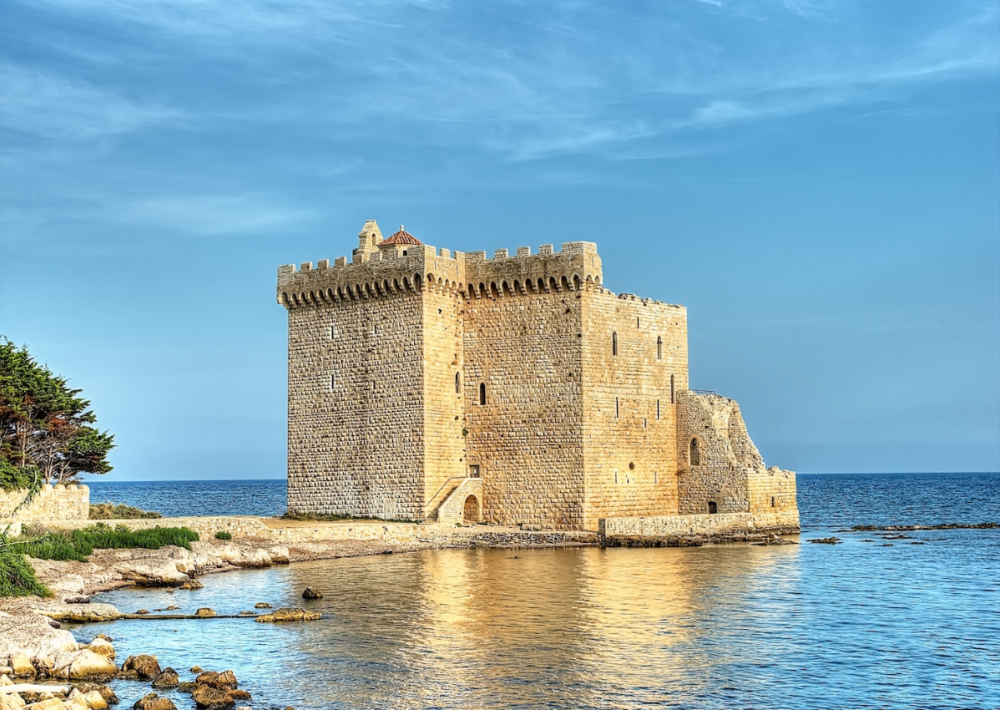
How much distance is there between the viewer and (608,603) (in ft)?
76.1

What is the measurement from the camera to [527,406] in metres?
36.7

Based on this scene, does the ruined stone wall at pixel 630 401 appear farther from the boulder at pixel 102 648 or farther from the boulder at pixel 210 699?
the boulder at pixel 210 699

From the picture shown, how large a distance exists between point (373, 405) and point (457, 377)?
2880mm

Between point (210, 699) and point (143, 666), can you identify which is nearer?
point (210, 699)

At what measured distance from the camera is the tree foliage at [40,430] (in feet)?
109

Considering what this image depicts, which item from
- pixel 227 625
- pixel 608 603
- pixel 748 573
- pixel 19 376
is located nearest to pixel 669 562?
pixel 748 573

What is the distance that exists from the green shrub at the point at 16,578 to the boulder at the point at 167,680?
6.85 meters

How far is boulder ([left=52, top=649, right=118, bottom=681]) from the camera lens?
642 inches

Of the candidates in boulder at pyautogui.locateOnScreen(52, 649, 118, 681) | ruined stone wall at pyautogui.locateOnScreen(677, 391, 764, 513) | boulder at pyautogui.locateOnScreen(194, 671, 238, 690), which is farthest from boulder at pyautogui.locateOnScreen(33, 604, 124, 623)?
ruined stone wall at pyautogui.locateOnScreen(677, 391, 764, 513)

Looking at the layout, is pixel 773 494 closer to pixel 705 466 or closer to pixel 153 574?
pixel 705 466

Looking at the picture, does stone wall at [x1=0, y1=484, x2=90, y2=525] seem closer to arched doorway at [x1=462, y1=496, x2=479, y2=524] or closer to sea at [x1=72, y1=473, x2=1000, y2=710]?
sea at [x1=72, y1=473, x2=1000, y2=710]

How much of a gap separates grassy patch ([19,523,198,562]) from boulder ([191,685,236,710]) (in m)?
11.2

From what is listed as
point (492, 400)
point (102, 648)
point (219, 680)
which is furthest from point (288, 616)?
point (492, 400)

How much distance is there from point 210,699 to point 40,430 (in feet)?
76.6
